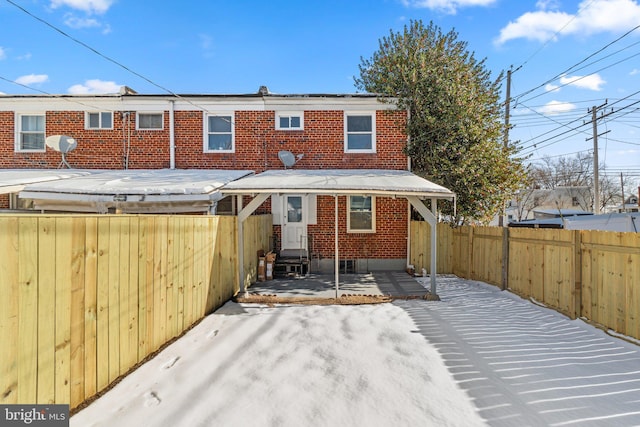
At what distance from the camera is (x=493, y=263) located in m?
9.26

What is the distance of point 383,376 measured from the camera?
4.15 m

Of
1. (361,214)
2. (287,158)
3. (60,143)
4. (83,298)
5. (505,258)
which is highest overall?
(60,143)

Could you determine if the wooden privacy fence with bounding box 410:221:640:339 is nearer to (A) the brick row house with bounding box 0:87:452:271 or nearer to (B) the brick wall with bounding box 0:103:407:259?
(A) the brick row house with bounding box 0:87:452:271

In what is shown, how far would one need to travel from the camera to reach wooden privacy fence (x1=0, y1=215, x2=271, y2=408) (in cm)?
270

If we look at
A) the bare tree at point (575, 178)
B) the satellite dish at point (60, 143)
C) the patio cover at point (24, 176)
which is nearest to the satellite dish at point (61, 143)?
the satellite dish at point (60, 143)

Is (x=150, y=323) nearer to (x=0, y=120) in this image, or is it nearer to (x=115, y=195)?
(x=115, y=195)

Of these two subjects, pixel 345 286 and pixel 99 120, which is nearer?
pixel 345 286

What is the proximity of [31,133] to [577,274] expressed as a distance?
16.9 meters

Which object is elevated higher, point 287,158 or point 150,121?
point 150,121

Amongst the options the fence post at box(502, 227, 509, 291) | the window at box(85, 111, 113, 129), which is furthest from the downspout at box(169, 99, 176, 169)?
the fence post at box(502, 227, 509, 291)

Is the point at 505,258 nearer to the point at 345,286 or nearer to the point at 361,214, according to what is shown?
the point at 345,286

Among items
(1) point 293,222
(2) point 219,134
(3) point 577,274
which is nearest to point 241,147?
(2) point 219,134

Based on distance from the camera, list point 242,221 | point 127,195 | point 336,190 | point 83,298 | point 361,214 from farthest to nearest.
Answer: point 361,214, point 127,195, point 242,221, point 336,190, point 83,298

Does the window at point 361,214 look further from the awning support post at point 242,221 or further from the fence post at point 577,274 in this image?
the fence post at point 577,274
